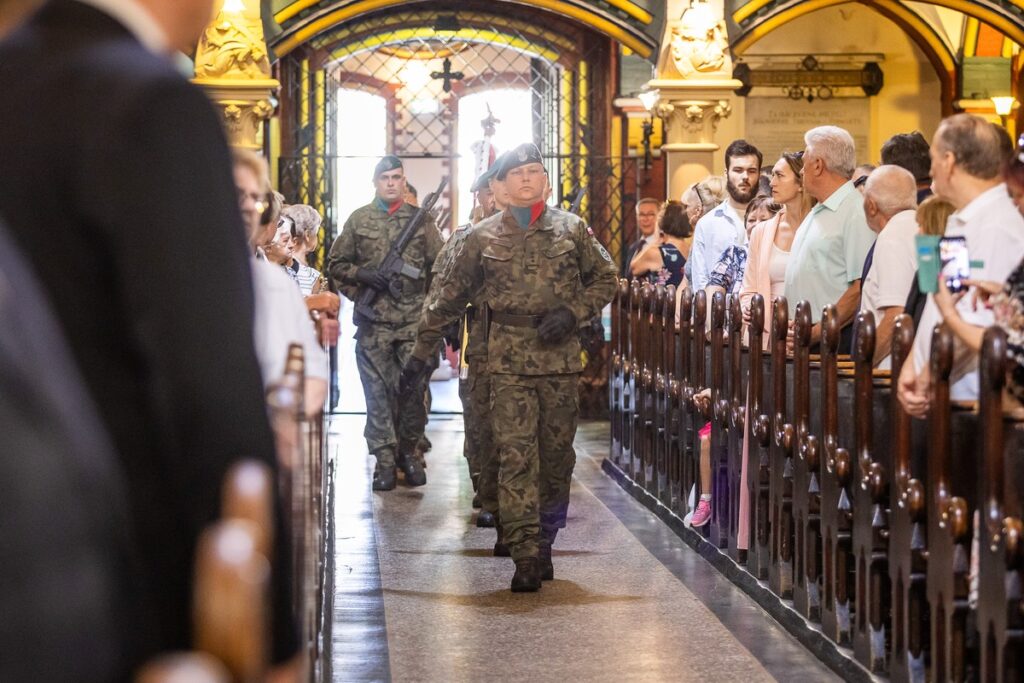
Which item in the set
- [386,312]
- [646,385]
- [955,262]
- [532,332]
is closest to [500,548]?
[532,332]

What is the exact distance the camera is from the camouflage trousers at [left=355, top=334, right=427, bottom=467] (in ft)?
29.3

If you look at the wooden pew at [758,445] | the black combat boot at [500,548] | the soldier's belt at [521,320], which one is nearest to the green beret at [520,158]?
the soldier's belt at [521,320]

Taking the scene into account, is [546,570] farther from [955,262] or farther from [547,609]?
[955,262]

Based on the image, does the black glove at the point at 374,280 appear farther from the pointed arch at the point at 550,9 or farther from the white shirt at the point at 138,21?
the white shirt at the point at 138,21

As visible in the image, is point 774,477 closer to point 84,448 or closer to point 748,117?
point 84,448

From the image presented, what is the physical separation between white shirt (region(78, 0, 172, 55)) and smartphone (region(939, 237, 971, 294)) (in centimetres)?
271

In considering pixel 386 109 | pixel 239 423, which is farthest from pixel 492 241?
pixel 386 109

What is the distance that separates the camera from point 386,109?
80.9 ft

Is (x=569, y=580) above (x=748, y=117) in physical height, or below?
below

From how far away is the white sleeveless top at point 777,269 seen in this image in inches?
252

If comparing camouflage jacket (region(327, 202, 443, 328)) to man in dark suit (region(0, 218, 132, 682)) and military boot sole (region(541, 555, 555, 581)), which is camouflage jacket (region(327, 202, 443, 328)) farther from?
man in dark suit (region(0, 218, 132, 682))

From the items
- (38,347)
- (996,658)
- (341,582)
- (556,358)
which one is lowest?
(341,582)

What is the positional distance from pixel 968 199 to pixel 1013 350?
0.74 metres

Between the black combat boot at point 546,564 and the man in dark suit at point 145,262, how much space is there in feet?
16.6
